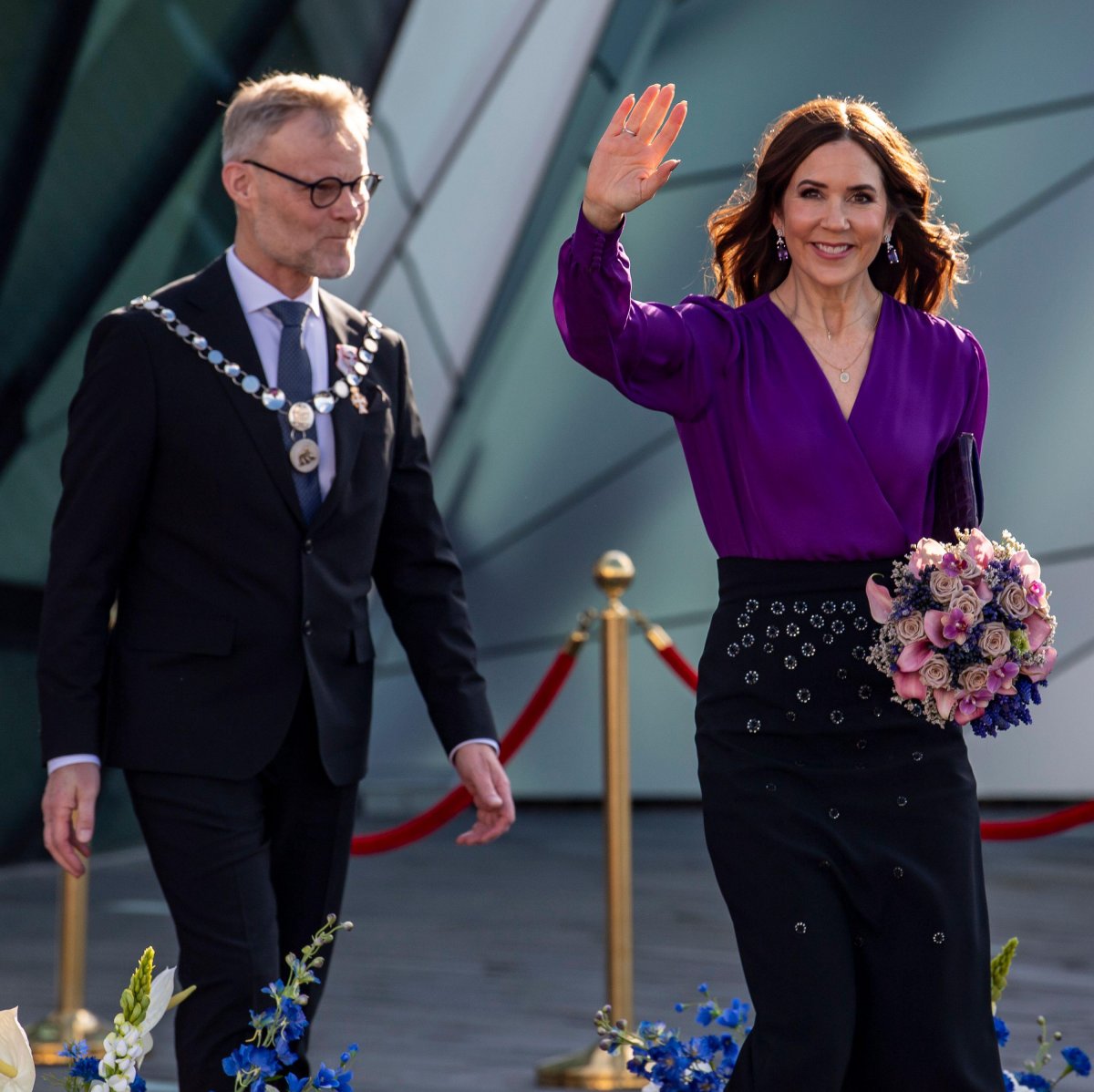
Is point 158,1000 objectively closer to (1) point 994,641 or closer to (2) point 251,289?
(1) point 994,641

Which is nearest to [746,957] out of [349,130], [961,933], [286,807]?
[961,933]

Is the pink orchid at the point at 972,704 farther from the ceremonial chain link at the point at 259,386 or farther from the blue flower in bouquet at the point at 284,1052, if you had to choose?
the ceremonial chain link at the point at 259,386

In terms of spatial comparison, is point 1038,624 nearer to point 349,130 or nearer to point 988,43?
point 349,130

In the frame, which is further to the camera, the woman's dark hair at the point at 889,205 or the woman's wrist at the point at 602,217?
the woman's dark hair at the point at 889,205

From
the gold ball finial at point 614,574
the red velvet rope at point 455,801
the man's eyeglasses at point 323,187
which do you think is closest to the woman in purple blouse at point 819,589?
the man's eyeglasses at point 323,187

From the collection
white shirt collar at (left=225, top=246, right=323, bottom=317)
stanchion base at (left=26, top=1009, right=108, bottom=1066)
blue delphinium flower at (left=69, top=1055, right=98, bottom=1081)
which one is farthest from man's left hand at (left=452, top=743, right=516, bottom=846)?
stanchion base at (left=26, top=1009, right=108, bottom=1066)

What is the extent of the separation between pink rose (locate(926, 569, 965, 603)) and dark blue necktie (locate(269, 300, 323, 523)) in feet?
3.17

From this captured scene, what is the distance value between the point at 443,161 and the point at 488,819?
674 cm

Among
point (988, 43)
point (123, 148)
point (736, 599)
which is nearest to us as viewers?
point (736, 599)

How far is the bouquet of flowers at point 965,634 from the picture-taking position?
87.2 inches

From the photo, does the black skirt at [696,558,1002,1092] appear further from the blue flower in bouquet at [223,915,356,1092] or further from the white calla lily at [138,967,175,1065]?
the white calla lily at [138,967,175,1065]

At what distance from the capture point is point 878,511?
230 cm

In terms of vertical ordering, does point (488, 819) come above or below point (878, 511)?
below

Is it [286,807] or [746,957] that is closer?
[746,957]
